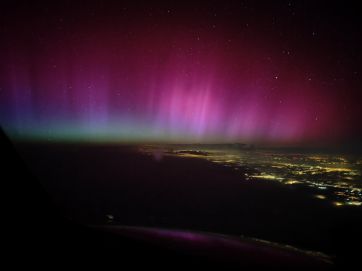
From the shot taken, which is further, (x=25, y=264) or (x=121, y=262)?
(x=121, y=262)

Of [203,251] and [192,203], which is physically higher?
[203,251]

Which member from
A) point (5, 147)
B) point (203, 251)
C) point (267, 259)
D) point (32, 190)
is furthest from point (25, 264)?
point (267, 259)

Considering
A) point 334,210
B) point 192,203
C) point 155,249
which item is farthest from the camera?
point 334,210

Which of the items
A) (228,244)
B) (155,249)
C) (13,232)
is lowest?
(228,244)

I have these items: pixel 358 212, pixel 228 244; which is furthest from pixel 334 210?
pixel 228 244

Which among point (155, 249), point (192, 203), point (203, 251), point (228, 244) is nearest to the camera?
point (155, 249)

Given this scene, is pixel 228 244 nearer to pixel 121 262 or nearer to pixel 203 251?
pixel 203 251

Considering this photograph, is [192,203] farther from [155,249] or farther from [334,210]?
[155,249]

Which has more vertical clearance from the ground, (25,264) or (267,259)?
(25,264)

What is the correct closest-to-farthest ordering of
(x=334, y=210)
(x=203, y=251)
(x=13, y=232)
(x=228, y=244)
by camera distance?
(x=13, y=232) → (x=203, y=251) → (x=228, y=244) → (x=334, y=210)
